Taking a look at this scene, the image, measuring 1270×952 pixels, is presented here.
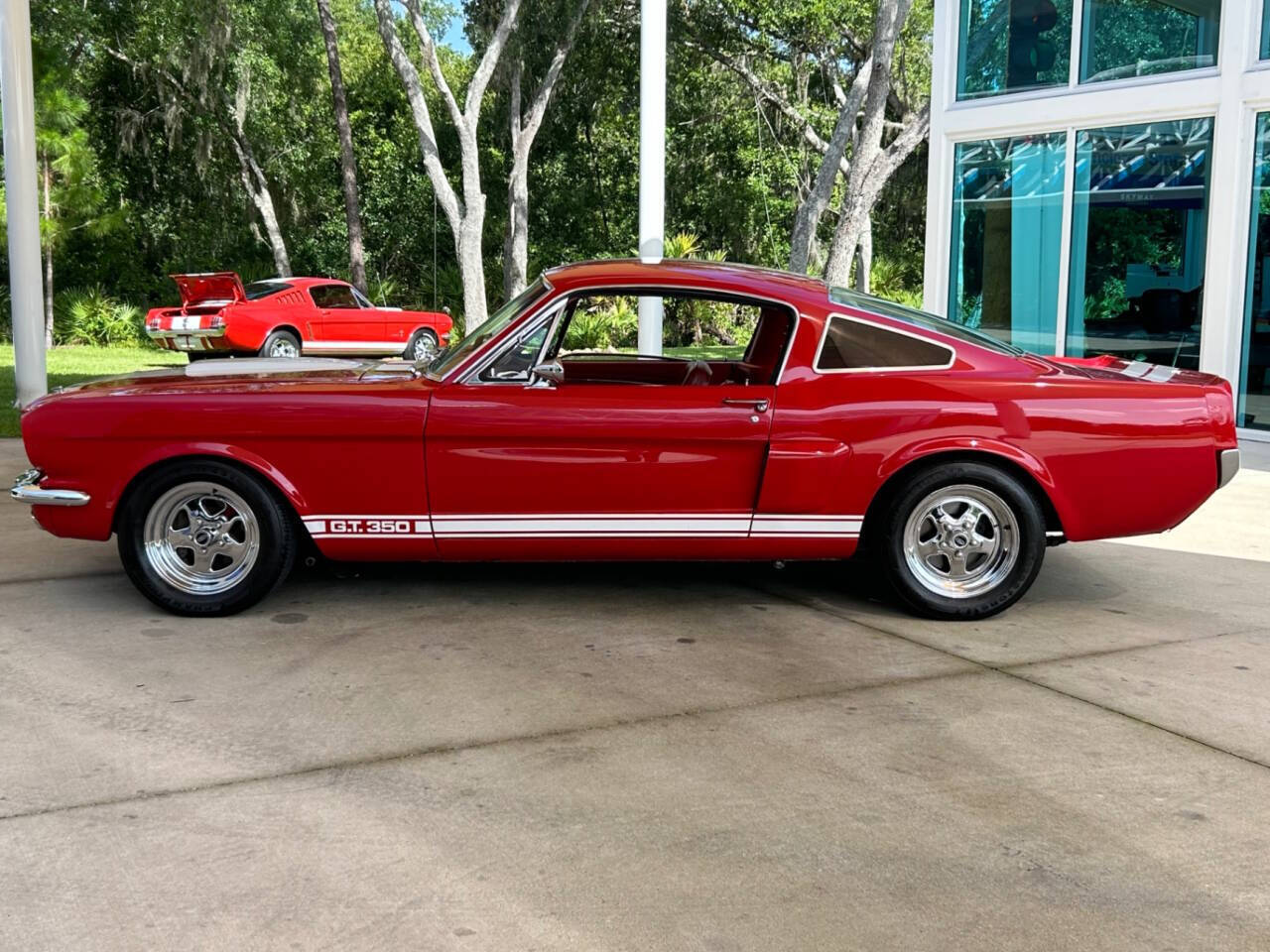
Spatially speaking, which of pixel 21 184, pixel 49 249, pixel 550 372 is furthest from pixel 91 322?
pixel 550 372

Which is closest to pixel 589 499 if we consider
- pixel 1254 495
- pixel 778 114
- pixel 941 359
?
pixel 941 359

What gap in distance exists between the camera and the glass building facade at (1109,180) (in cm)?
1120

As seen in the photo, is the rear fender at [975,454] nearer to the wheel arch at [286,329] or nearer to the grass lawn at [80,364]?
the grass lawn at [80,364]

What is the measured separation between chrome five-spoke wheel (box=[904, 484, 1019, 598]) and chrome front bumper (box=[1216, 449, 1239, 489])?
2.96ft

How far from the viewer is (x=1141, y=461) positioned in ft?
18.3

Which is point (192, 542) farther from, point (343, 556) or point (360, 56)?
point (360, 56)

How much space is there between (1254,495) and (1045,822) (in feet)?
20.2

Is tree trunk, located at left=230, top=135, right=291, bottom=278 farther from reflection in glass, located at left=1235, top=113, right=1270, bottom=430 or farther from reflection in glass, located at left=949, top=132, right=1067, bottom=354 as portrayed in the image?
reflection in glass, located at left=1235, top=113, right=1270, bottom=430

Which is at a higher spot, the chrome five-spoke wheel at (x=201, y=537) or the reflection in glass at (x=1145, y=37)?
the reflection in glass at (x=1145, y=37)

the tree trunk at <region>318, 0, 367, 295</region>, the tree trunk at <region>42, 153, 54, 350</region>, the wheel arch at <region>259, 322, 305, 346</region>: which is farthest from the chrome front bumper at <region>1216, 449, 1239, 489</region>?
the tree trunk at <region>42, 153, 54, 350</region>

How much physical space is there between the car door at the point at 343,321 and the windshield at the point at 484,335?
14670 millimetres

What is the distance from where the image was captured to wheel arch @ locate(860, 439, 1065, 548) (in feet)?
18.2

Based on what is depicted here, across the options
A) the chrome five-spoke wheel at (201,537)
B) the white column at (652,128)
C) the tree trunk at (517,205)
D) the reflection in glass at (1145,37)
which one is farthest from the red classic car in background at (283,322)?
the chrome five-spoke wheel at (201,537)

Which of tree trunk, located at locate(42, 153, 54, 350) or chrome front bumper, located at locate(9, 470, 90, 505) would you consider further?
tree trunk, located at locate(42, 153, 54, 350)
